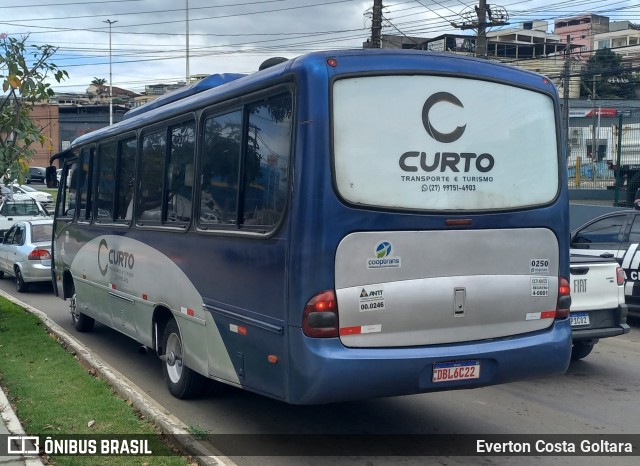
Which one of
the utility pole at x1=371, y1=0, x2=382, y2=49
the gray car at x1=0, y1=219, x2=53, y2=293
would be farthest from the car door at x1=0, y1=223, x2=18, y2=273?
the utility pole at x1=371, y1=0, x2=382, y2=49

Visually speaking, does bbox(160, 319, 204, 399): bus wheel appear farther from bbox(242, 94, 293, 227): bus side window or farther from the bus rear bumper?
the bus rear bumper

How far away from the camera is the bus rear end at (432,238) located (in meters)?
5.66

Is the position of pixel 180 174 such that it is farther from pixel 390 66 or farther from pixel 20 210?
pixel 20 210

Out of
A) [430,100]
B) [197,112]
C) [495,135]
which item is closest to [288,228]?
[430,100]

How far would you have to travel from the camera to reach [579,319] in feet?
29.6

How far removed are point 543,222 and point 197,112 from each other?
3405 millimetres

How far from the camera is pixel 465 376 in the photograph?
6.10 meters

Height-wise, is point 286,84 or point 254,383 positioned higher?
point 286,84

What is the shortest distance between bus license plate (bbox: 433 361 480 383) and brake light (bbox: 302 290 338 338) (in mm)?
918

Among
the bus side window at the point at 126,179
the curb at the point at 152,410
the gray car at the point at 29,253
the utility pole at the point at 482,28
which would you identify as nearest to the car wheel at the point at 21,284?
the gray car at the point at 29,253

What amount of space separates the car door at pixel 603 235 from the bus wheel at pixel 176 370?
717 cm

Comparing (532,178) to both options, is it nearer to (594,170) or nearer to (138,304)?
(138,304)

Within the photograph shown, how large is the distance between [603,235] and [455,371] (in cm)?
804

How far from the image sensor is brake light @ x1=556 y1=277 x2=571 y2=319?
21.7 ft
